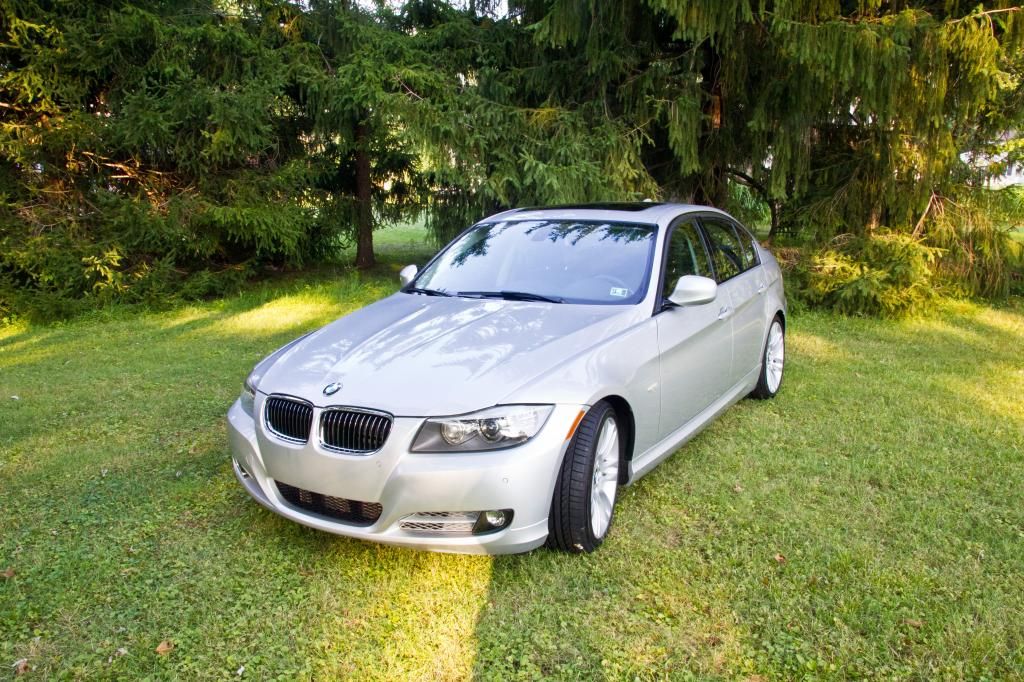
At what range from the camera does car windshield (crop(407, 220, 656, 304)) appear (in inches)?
156

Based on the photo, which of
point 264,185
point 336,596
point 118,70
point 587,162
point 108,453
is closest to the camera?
point 336,596

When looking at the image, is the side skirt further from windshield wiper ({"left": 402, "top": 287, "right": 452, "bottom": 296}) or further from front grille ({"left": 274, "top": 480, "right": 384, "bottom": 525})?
windshield wiper ({"left": 402, "top": 287, "right": 452, "bottom": 296})

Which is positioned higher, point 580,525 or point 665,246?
point 665,246

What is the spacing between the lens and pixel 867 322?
8172 millimetres

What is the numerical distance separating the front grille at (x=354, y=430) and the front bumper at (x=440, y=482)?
0.04 meters

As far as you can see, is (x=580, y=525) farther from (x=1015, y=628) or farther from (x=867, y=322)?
(x=867, y=322)

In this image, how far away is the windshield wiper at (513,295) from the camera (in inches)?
155

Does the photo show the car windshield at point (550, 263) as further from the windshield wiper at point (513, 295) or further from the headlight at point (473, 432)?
the headlight at point (473, 432)

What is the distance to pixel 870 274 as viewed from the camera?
27.4ft

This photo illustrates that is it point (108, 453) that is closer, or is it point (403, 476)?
point (403, 476)

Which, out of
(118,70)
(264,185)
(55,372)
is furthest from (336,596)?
(118,70)

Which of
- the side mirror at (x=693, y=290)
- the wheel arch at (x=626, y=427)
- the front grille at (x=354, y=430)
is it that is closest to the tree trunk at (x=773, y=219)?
the side mirror at (x=693, y=290)

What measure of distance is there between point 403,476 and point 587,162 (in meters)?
6.01

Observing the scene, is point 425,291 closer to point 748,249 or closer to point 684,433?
point 684,433
